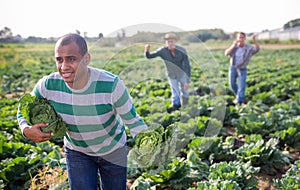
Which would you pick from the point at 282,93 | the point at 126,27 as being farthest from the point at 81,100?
the point at 282,93

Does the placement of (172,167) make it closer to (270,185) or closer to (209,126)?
(270,185)

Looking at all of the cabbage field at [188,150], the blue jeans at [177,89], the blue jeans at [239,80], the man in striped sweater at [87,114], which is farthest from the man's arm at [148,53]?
the man in striped sweater at [87,114]

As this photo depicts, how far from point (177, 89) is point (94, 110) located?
5.44m

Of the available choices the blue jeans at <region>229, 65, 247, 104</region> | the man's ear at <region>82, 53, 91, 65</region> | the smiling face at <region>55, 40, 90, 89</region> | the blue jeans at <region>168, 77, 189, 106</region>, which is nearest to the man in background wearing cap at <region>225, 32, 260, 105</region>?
the blue jeans at <region>229, 65, 247, 104</region>

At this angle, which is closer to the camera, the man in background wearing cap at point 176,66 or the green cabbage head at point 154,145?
the green cabbage head at point 154,145


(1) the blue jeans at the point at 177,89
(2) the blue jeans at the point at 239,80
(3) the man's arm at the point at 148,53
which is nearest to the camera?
(3) the man's arm at the point at 148,53

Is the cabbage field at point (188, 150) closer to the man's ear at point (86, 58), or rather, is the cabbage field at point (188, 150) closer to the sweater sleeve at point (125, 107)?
the sweater sleeve at point (125, 107)

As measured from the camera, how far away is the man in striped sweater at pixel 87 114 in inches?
96.6

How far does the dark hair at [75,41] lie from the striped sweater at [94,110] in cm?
20

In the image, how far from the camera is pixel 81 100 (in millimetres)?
2590

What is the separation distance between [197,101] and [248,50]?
6.74ft

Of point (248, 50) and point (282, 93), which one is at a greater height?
point (248, 50)

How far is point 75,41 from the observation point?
2428mm

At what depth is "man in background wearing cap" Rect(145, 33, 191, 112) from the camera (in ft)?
22.6
